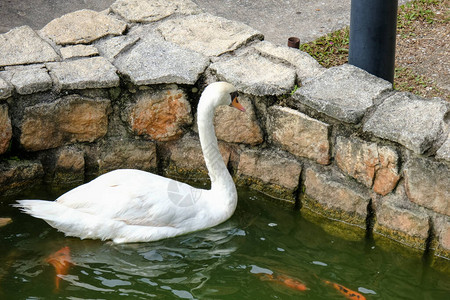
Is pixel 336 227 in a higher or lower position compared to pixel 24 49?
lower

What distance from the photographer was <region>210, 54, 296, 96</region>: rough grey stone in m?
4.59

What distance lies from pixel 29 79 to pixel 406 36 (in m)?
3.60

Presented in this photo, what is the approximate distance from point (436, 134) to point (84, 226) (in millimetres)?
2146

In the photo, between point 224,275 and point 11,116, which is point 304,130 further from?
point 11,116

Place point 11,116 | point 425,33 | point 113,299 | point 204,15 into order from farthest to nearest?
point 425,33 → point 204,15 → point 11,116 → point 113,299

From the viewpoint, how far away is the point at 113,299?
12.8 ft

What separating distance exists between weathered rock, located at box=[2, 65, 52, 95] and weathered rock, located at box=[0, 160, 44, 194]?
19.7 inches

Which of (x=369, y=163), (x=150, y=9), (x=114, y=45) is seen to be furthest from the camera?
(x=150, y=9)

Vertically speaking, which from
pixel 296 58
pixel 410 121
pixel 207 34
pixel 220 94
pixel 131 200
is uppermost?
pixel 207 34

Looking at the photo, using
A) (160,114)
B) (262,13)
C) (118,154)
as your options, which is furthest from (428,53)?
(118,154)

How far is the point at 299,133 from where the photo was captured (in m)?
4.55

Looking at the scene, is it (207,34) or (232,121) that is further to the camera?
(207,34)

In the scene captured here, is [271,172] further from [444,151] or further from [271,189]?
[444,151]

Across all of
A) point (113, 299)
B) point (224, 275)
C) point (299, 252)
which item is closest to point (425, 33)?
point (299, 252)
